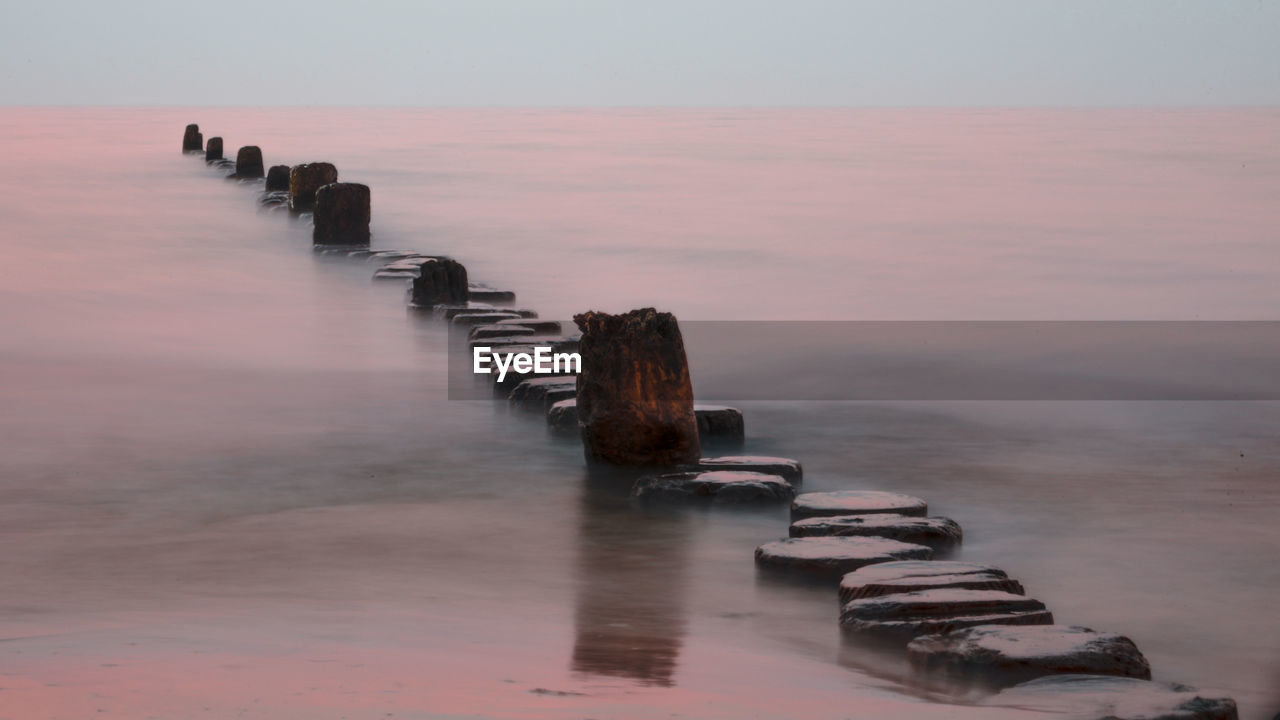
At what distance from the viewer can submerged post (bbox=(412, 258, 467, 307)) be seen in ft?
52.5

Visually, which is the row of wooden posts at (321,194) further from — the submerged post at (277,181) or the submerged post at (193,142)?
the submerged post at (193,142)

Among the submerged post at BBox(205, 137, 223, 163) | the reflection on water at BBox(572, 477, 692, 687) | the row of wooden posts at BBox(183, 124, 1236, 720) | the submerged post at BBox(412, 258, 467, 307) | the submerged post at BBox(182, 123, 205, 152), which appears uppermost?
the submerged post at BBox(182, 123, 205, 152)

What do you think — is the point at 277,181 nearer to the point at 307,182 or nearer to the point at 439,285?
the point at 307,182

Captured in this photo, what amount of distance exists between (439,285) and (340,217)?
22.9ft

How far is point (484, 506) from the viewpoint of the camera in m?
8.03

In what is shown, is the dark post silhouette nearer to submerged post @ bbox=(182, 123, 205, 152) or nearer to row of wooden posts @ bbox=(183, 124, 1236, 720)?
submerged post @ bbox=(182, 123, 205, 152)

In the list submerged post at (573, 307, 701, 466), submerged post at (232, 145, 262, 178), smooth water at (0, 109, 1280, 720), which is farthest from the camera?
submerged post at (232, 145, 262, 178)

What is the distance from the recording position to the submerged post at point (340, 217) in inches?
890

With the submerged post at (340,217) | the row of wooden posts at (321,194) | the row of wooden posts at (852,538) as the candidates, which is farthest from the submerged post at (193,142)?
the row of wooden posts at (852,538)

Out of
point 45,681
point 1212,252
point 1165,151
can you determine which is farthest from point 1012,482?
point 1165,151

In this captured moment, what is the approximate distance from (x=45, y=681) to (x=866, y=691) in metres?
2.09

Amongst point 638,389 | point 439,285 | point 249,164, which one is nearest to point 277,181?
point 249,164

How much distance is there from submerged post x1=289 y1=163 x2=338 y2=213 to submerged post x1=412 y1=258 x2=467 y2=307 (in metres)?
12.8

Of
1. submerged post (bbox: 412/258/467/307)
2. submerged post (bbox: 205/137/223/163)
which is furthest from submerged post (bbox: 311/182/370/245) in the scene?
submerged post (bbox: 205/137/223/163)
